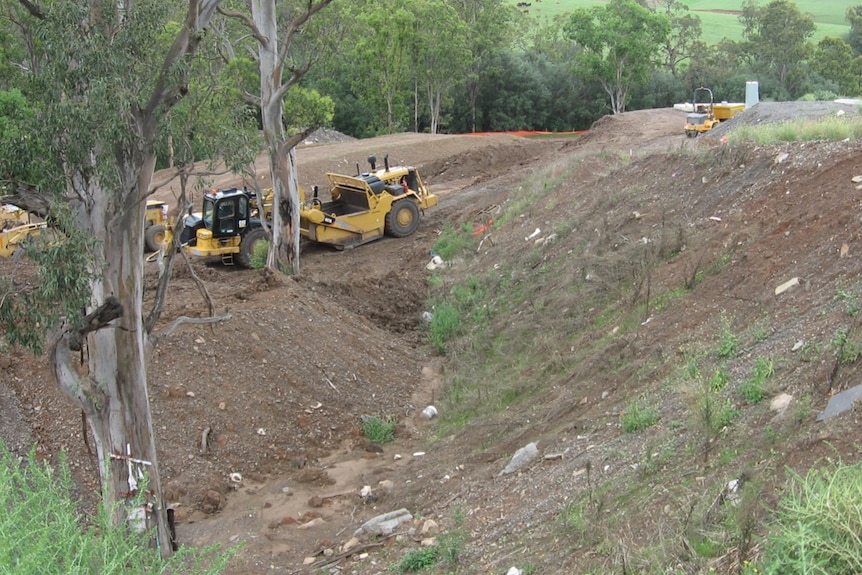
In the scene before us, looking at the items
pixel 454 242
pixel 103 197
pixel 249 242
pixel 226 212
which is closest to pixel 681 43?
pixel 454 242

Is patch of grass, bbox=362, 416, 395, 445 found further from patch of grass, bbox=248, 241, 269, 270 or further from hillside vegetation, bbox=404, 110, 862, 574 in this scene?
patch of grass, bbox=248, 241, 269, 270

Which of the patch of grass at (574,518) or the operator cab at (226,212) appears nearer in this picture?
the patch of grass at (574,518)

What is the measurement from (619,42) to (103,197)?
42693mm

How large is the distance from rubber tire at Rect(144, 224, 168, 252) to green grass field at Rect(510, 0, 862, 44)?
70.8 meters

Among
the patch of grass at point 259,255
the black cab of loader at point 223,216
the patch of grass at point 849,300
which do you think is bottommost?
the patch of grass at point 259,255

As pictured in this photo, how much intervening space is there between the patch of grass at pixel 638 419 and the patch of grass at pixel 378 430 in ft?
14.0

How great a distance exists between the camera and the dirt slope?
956 centimetres

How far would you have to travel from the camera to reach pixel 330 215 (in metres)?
22.4

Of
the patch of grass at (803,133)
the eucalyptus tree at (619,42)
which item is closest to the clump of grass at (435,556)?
the patch of grass at (803,133)

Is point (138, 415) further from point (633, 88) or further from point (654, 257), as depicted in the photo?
point (633, 88)

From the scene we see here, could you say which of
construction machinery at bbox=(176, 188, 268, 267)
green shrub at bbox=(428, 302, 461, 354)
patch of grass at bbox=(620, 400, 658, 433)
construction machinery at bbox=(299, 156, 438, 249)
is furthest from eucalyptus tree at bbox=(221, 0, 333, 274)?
patch of grass at bbox=(620, 400, 658, 433)

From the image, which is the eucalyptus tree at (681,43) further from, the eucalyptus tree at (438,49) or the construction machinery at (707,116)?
the construction machinery at (707,116)

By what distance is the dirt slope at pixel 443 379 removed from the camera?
9.56 metres

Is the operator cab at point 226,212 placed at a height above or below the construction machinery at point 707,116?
below
